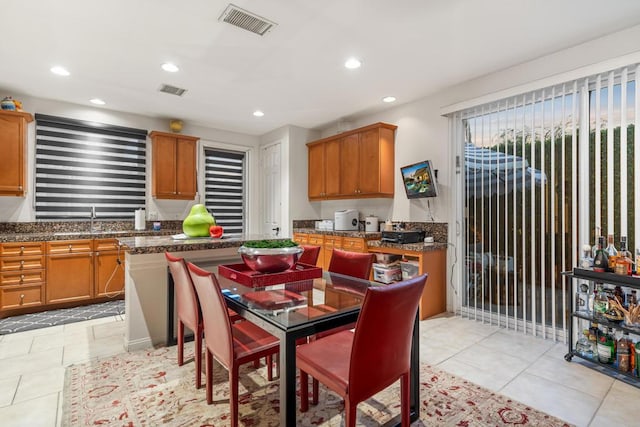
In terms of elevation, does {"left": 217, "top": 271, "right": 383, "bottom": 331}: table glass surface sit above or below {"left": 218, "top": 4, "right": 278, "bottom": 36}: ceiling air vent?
below

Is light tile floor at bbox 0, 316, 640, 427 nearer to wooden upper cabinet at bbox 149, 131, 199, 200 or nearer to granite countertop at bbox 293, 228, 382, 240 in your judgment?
granite countertop at bbox 293, 228, 382, 240

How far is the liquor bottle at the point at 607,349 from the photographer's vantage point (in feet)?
8.00

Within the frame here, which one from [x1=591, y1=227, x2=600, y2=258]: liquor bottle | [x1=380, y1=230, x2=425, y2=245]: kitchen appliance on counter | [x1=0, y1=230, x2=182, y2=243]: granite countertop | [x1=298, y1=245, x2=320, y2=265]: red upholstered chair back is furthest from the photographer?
[x1=380, y1=230, x2=425, y2=245]: kitchen appliance on counter

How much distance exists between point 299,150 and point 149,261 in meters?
3.44

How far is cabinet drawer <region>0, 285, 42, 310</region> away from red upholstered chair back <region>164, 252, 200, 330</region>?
2829 millimetres

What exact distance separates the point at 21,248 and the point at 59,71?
212cm

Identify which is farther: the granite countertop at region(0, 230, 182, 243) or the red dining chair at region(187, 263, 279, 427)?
the granite countertop at region(0, 230, 182, 243)

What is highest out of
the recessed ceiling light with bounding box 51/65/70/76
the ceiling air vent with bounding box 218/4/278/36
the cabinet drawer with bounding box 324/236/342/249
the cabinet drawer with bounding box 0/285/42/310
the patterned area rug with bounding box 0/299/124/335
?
the recessed ceiling light with bounding box 51/65/70/76

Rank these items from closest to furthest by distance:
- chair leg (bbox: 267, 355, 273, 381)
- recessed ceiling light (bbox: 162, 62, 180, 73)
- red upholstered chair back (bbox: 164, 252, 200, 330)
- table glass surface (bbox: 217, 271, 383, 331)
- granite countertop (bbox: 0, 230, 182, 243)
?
table glass surface (bbox: 217, 271, 383, 331), red upholstered chair back (bbox: 164, 252, 200, 330), chair leg (bbox: 267, 355, 273, 381), recessed ceiling light (bbox: 162, 62, 180, 73), granite countertop (bbox: 0, 230, 182, 243)

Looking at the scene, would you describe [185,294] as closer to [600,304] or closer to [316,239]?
[316,239]

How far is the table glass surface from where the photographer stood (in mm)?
1525

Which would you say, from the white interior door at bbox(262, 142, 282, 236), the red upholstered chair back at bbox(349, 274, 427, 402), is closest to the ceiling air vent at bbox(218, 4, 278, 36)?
the red upholstered chair back at bbox(349, 274, 427, 402)

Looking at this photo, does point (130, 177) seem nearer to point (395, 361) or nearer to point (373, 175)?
point (373, 175)

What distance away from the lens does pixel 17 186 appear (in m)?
4.00
